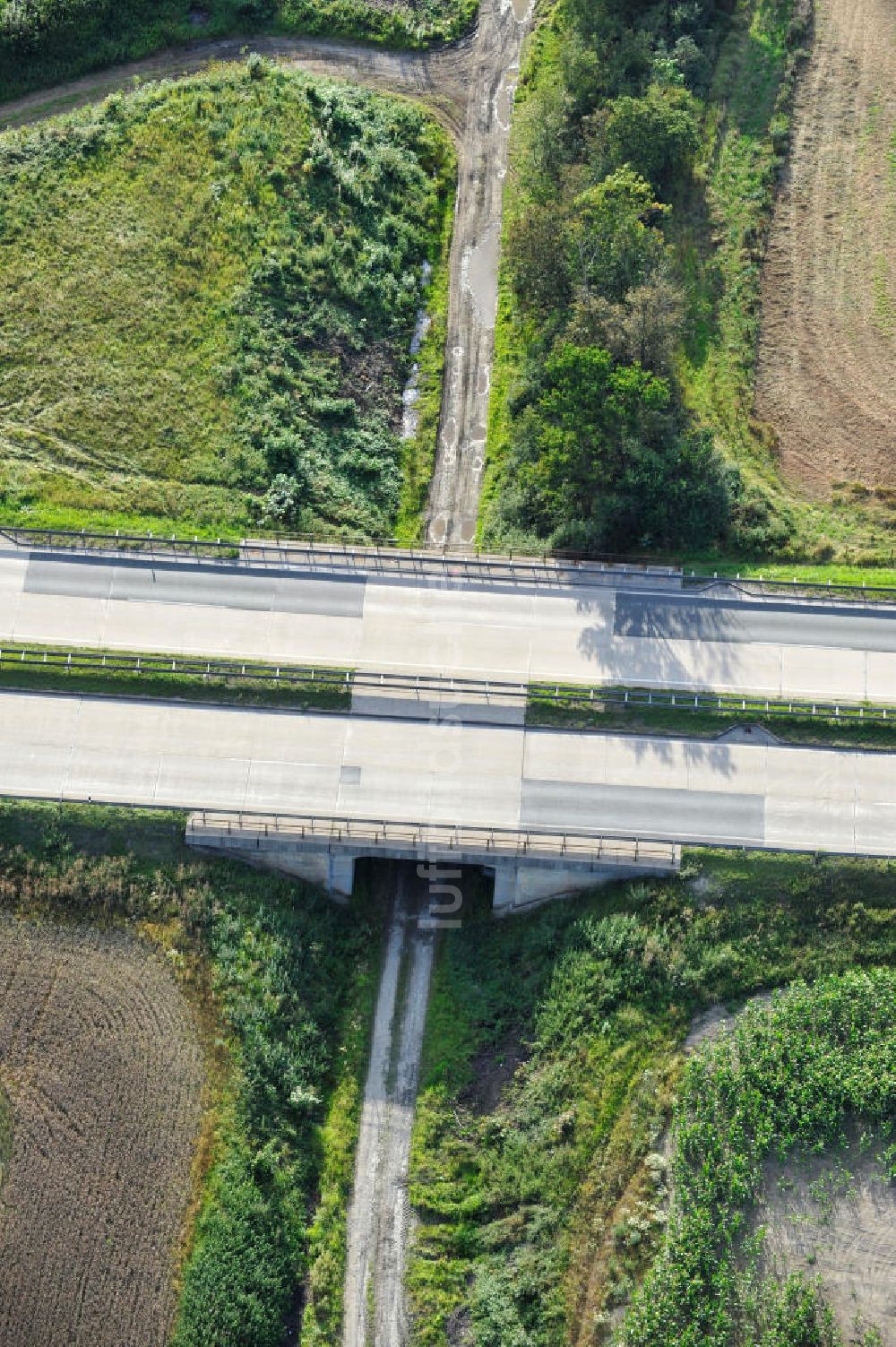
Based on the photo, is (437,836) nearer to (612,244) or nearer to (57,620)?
(57,620)

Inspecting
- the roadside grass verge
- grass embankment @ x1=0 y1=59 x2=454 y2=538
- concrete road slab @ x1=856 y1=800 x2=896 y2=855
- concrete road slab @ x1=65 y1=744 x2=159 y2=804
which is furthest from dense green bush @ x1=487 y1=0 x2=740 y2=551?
concrete road slab @ x1=65 y1=744 x2=159 y2=804

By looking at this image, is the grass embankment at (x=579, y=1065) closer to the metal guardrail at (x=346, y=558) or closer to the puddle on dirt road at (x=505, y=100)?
the metal guardrail at (x=346, y=558)

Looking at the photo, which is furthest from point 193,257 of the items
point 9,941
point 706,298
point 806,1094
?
point 806,1094

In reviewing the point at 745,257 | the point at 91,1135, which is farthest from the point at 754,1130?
the point at 745,257

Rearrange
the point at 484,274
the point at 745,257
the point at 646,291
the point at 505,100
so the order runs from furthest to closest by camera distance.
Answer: the point at 505,100
the point at 484,274
the point at 745,257
the point at 646,291

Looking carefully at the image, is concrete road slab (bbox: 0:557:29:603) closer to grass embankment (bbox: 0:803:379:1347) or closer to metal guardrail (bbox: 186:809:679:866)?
grass embankment (bbox: 0:803:379:1347)

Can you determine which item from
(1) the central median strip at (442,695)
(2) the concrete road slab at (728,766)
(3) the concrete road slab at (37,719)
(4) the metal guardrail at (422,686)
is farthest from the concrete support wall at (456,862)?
(3) the concrete road slab at (37,719)

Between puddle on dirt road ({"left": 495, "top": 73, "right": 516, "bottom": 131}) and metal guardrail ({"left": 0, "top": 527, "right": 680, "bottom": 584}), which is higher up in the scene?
puddle on dirt road ({"left": 495, "top": 73, "right": 516, "bottom": 131})
